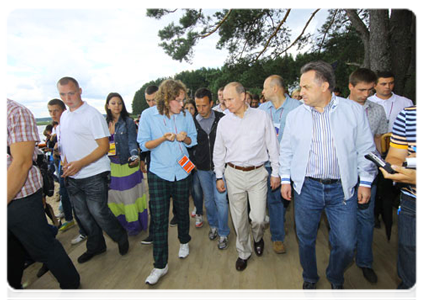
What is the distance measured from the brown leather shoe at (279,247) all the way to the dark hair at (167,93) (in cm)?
209

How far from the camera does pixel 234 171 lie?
8.59 ft

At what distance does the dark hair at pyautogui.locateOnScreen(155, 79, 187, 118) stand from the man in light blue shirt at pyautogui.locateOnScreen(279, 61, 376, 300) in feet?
3.89

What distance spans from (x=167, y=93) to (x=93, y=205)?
5.06 feet

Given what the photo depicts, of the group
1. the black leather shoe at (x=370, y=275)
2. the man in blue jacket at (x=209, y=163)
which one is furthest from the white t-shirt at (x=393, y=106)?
the man in blue jacket at (x=209, y=163)

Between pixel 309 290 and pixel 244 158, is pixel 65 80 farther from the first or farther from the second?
pixel 309 290

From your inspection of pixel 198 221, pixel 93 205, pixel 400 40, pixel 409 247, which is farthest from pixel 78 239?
pixel 400 40

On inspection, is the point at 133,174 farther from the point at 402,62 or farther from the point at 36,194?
the point at 402,62

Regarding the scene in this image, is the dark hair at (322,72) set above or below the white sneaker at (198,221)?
above

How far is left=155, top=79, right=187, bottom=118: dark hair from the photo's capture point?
7.79 ft

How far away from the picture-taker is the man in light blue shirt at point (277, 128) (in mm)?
2936

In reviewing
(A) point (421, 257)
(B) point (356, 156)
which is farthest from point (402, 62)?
(A) point (421, 257)

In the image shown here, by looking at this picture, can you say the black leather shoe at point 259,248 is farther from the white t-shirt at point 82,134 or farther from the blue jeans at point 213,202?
the white t-shirt at point 82,134

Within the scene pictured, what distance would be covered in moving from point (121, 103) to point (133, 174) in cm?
102

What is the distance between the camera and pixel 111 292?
2.34 metres
